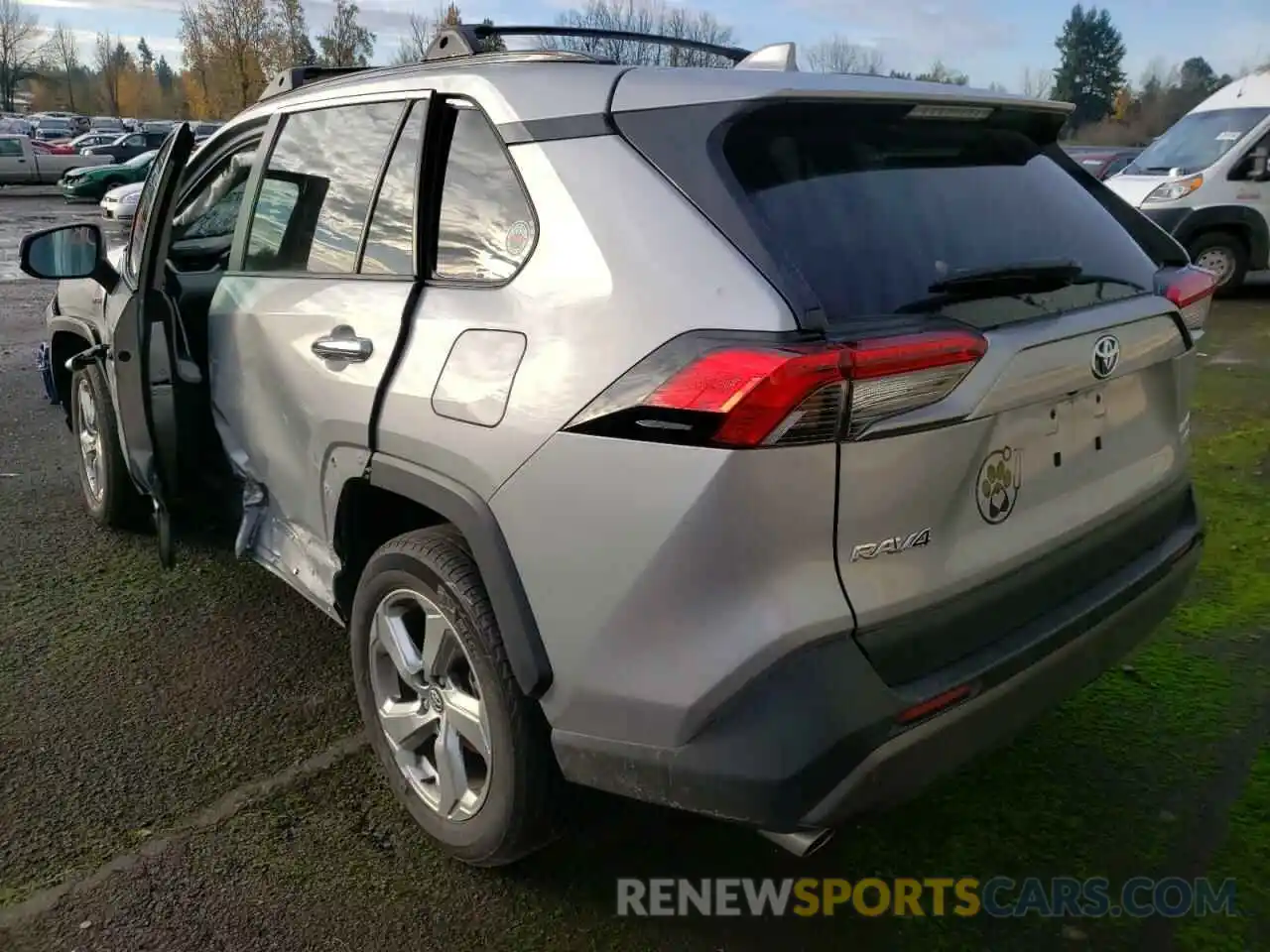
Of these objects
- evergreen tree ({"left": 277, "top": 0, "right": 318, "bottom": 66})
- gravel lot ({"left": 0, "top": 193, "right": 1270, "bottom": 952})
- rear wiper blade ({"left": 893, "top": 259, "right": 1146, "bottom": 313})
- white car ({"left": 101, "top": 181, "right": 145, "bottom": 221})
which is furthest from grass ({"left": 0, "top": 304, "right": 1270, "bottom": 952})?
evergreen tree ({"left": 277, "top": 0, "right": 318, "bottom": 66})

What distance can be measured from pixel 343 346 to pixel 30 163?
3320 cm

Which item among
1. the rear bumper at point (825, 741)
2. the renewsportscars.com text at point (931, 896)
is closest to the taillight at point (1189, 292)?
the rear bumper at point (825, 741)

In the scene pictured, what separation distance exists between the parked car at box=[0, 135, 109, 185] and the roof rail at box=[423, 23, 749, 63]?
30633mm

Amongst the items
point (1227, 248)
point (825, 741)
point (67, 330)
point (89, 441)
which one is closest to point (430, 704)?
point (825, 741)

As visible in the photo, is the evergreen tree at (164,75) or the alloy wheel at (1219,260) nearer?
the alloy wheel at (1219,260)

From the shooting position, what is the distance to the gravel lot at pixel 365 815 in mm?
2400

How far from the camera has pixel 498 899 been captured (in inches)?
98.0

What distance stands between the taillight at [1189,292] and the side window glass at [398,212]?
189 cm

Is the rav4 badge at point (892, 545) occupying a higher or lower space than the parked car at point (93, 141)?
higher

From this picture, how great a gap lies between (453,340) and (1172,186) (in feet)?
36.8

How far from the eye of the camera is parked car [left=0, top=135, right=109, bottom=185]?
2970 centimetres

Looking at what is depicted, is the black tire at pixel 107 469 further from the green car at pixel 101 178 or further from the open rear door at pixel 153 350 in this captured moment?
the green car at pixel 101 178

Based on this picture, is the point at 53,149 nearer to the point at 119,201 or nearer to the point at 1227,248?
the point at 119,201

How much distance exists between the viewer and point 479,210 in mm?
2463
